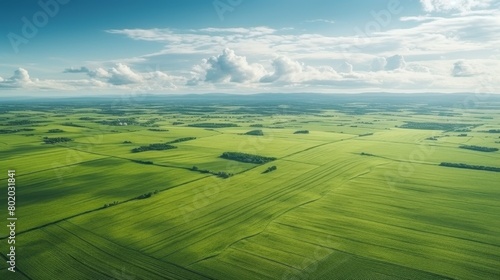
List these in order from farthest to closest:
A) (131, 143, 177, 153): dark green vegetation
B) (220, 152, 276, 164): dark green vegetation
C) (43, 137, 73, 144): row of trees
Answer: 1. (43, 137, 73, 144): row of trees
2. (131, 143, 177, 153): dark green vegetation
3. (220, 152, 276, 164): dark green vegetation

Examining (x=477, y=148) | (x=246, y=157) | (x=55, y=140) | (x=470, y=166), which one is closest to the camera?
(x=470, y=166)

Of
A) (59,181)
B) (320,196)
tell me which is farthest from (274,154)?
(59,181)

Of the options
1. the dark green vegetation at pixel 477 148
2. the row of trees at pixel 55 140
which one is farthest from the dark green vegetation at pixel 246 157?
the dark green vegetation at pixel 477 148

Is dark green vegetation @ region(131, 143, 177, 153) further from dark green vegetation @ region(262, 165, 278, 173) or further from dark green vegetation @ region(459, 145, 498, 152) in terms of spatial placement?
dark green vegetation @ region(459, 145, 498, 152)

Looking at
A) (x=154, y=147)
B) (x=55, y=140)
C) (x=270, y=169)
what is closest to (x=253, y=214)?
(x=270, y=169)

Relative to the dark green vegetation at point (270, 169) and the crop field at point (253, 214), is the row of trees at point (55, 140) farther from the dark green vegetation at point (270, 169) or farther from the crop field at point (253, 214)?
the dark green vegetation at point (270, 169)

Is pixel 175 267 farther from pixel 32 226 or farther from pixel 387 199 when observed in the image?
pixel 387 199

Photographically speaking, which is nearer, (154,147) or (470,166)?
(470,166)

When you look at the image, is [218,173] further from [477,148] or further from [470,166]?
[477,148]

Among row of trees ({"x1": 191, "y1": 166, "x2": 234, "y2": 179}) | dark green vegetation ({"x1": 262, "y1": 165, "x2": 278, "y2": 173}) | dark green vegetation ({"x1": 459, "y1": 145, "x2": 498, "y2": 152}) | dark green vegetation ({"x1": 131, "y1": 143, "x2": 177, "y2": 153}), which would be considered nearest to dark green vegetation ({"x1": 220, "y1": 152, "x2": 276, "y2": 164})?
dark green vegetation ({"x1": 262, "y1": 165, "x2": 278, "y2": 173})
